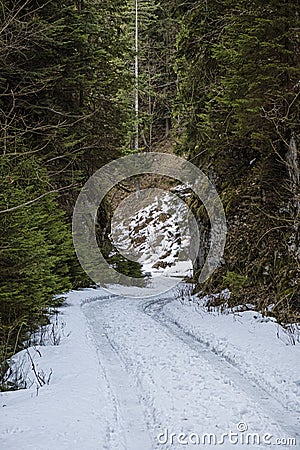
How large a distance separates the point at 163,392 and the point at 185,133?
13.1m

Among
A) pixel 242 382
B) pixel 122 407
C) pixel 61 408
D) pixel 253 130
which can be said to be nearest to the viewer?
pixel 61 408

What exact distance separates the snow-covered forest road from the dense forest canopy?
120 cm

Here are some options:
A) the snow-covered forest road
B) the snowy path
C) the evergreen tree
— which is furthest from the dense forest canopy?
the snowy path

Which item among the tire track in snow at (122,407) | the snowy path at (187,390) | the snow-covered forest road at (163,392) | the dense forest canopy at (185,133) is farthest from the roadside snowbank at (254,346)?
the tire track in snow at (122,407)

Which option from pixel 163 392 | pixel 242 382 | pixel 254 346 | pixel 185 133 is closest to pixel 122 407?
pixel 163 392

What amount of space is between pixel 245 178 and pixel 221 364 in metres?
8.41

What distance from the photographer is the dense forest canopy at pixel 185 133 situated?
320 inches

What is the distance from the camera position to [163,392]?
6277 millimetres

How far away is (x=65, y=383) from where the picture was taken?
6430mm

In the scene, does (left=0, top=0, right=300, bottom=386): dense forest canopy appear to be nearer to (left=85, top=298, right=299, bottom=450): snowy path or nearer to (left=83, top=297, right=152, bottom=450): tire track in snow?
(left=83, top=297, right=152, bottom=450): tire track in snow

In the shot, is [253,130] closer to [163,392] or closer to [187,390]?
[187,390]

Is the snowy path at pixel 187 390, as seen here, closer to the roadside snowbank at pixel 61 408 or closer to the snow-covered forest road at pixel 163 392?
the snow-covered forest road at pixel 163 392

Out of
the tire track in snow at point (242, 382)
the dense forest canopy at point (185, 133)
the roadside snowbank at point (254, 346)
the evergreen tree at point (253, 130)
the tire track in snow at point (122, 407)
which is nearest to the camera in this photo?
the tire track in snow at point (122, 407)

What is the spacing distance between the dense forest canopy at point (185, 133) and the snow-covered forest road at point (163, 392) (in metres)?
1.20
